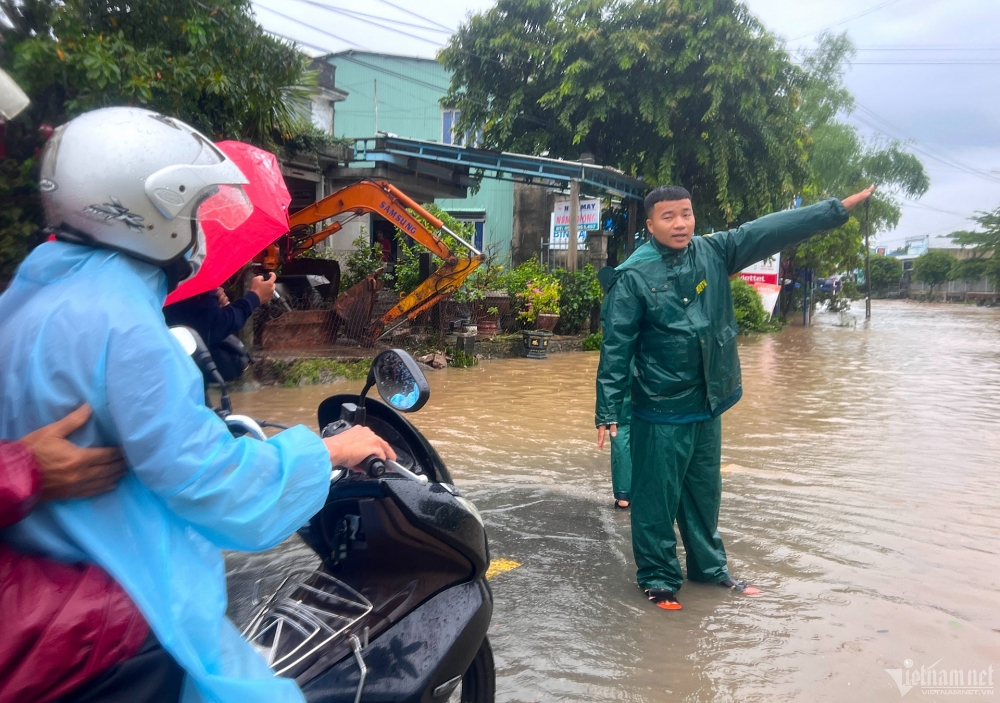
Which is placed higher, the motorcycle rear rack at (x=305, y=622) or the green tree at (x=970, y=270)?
the green tree at (x=970, y=270)

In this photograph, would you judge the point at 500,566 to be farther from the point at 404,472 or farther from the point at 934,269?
the point at 934,269

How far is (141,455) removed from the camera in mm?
1238

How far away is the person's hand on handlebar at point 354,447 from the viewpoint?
1.58m

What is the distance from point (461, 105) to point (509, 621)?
1695 centimetres

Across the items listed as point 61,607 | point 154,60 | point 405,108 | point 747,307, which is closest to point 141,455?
point 61,607

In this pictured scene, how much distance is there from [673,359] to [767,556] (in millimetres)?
1392

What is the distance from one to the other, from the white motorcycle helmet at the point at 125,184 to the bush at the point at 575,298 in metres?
13.9

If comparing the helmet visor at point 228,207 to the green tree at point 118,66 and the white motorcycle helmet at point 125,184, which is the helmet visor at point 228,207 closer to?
the white motorcycle helmet at point 125,184

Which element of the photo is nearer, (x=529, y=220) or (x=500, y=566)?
(x=500, y=566)

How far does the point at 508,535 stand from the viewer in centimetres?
439

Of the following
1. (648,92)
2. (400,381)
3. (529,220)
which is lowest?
(400,381)

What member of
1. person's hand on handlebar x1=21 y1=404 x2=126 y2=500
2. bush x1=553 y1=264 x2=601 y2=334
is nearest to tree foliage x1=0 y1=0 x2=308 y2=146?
person's hand on handlebar x1=21 y1=404 x2=126 y2=500

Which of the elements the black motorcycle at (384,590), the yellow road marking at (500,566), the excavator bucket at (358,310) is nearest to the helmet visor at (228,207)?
the black motorcycle at (384,590)

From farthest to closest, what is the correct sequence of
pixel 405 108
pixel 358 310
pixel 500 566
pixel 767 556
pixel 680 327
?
pixel 405 108 → pixel 358 310 → pixel 767 556 → pixel 500 566 → pixel 680 327
